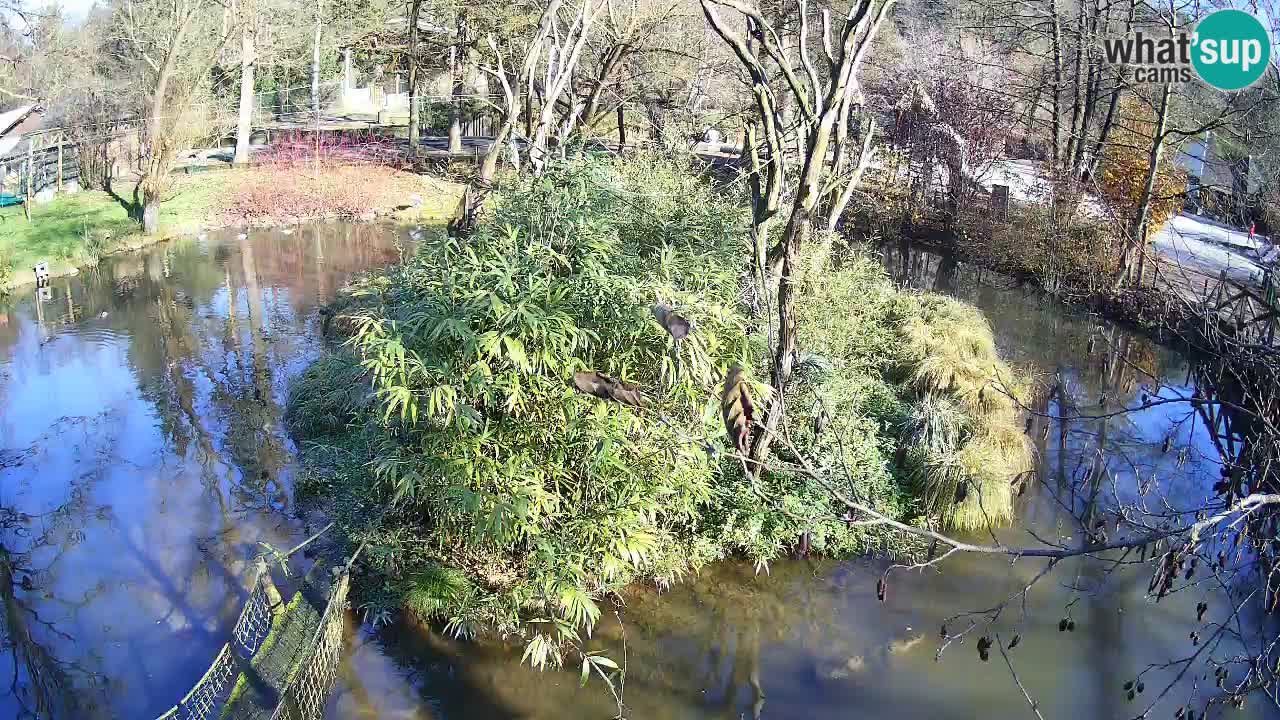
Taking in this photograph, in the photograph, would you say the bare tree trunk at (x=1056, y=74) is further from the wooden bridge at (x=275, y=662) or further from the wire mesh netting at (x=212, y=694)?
the wire mesh netting at (x=212, y=694)

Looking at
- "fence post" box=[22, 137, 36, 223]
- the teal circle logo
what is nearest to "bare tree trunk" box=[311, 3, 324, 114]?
"fence post" box=[22, 137, 36, 223]

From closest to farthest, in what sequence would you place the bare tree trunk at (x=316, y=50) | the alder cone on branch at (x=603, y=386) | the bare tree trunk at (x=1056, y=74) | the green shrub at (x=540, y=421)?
1. the alder cone on branch at (x=603, y=386)
2. the green shrub at (x=540, y=421)
3. the bare tree trunk at (x=1056, y=74)
4. the bare tree trunk at (x=316, y=50)

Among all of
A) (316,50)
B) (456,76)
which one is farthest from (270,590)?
(316,50)

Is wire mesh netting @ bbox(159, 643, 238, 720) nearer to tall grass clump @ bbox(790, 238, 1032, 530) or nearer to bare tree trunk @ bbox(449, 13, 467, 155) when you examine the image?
tall grass clump @ bbox(790, 238, 1032, 530)

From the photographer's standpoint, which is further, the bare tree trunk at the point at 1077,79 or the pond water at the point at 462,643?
the bare tree trunk at the point at 1077,79

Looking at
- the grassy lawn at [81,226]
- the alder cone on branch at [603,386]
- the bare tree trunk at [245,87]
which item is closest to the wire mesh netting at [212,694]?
the alder cone on branch at [603,386]

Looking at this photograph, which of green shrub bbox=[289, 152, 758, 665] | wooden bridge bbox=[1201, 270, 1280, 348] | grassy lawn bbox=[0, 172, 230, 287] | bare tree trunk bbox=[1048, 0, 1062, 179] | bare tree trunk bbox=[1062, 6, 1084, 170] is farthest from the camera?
bare tree trunk bbox=[1048, 0, 1062, 179]

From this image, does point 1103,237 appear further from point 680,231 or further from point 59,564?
point 59,564
